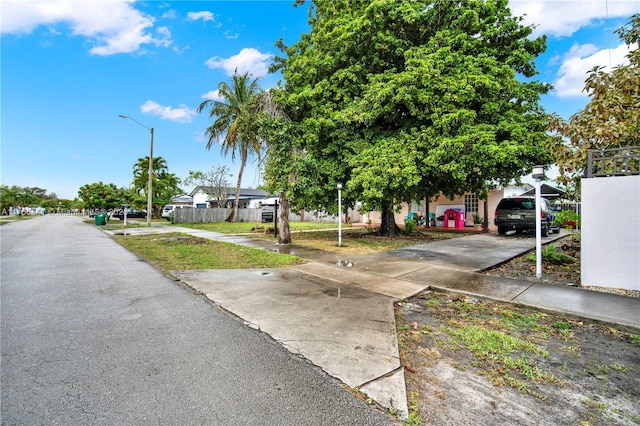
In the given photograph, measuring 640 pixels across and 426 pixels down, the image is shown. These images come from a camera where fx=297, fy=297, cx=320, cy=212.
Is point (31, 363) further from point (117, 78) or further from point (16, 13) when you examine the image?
point (117, 78)

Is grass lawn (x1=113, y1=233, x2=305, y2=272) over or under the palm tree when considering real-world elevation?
under

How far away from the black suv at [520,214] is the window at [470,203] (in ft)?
20.3

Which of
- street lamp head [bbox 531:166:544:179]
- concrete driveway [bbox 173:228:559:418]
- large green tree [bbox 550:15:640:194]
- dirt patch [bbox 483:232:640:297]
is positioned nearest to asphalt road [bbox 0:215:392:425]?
concrete driveway [bbox 173:228:559:418]

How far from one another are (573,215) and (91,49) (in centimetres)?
2100

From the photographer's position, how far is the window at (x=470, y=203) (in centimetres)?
2059

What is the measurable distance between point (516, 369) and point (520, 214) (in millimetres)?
13419

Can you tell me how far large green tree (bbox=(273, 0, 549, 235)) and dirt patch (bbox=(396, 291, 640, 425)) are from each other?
6109 millimetres

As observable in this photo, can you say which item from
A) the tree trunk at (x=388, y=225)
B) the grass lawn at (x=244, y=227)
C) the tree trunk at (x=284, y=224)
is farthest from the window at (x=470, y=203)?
the tree trunk at (x=284, y=224)

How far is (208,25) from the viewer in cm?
1181

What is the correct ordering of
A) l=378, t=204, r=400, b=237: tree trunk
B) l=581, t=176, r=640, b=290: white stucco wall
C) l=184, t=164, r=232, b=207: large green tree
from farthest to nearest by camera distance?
l=184, t=164, r=232, b=207: large green tree < l=378, t=204, r=400, b=237: tree trunk < l=581, t=176, r=640, b=290: white stucco wall

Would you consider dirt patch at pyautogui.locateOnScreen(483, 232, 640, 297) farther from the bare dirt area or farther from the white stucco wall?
the bare dirt area

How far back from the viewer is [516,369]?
2803 mm

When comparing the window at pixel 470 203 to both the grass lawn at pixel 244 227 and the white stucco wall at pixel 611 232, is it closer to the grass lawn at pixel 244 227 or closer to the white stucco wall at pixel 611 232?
the grass lawn at pixel 244 227

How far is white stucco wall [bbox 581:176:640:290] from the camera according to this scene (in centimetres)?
498
